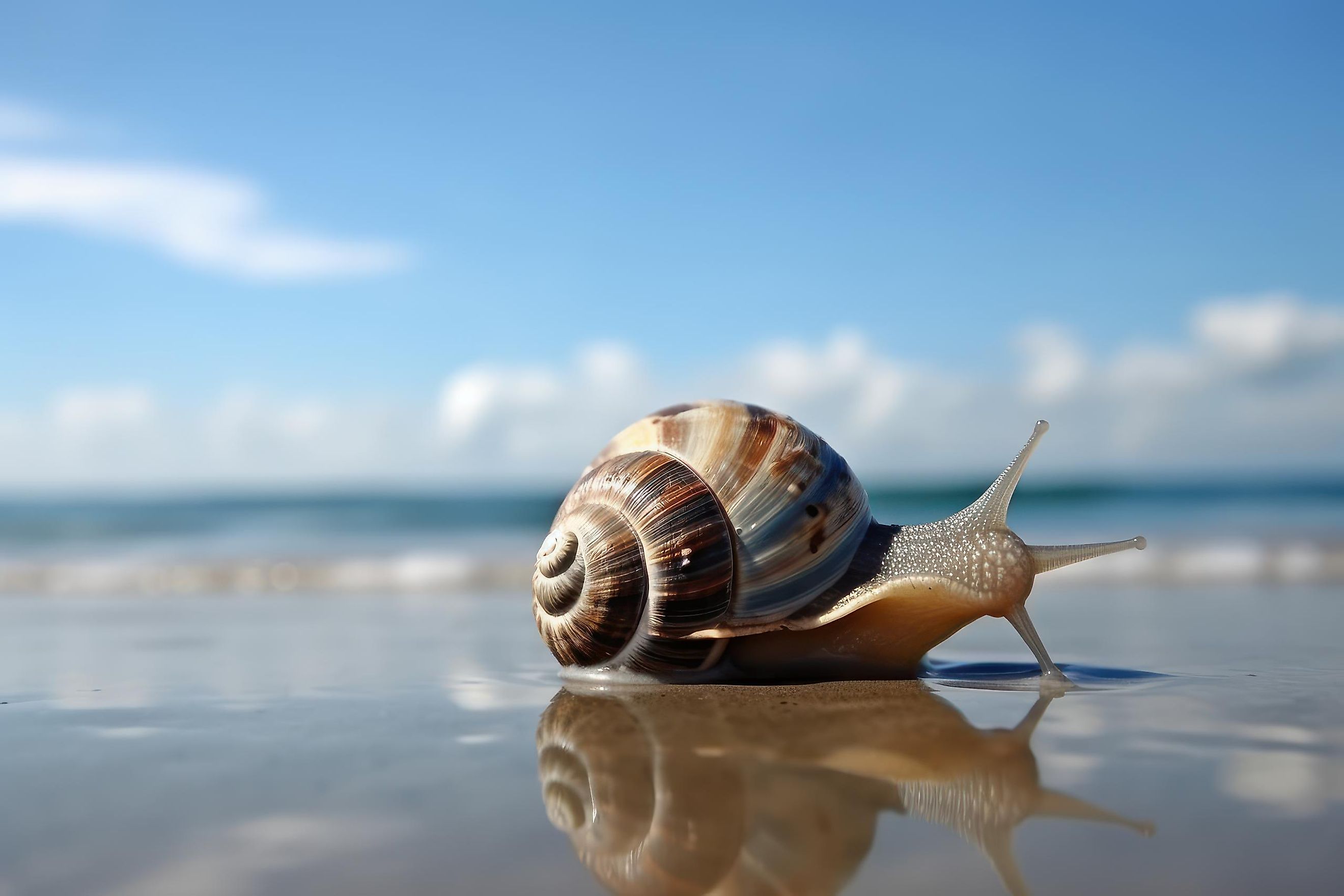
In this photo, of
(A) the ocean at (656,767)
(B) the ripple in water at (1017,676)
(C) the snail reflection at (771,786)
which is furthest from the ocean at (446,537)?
(C) the snail reflection at (771,786)

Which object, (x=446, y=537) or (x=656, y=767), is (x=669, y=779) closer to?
(x=656, y=767)

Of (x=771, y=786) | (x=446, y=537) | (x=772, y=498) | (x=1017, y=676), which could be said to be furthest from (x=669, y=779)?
(x=446, y=537)

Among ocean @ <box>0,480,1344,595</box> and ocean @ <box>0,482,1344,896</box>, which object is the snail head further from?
ocean @ <box>0,480,1344,595</box>

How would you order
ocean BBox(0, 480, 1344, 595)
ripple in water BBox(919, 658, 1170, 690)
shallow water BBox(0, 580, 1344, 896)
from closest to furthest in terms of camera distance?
shallow water BBox(0, 580, 1344, 896) → ripple in water BBox(919, 658, 1170, 690) → ocean BBox(0, 480, 1344, 595)

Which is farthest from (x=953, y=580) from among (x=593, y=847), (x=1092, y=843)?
(x=593, y=847)

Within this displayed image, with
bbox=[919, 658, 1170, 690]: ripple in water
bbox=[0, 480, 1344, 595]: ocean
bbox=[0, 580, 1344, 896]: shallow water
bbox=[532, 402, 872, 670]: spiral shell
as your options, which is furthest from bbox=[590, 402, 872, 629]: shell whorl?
bbox=[0, 480, 1344, 595]: ocean

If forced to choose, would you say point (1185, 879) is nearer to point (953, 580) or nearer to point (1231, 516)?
point (953, 580)
